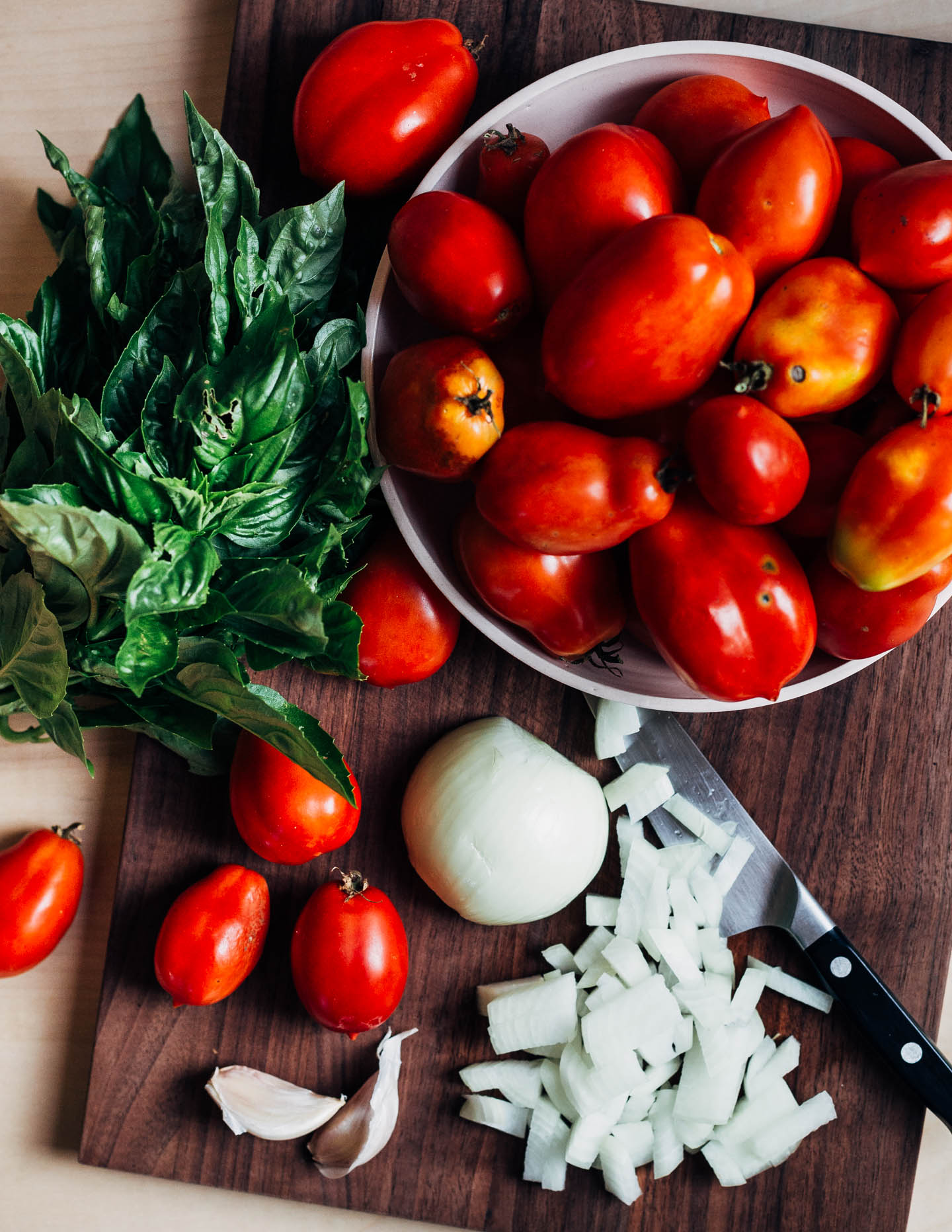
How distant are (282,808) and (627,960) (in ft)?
1.08

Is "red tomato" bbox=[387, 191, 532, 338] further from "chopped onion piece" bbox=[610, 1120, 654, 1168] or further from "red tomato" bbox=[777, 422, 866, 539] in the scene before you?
"chopped onion piece" bbox=[610, 1120, 654, 1168]

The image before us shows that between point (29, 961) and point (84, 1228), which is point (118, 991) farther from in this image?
point (84, 1228)

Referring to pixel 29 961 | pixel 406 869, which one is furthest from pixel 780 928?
pixel 29 961

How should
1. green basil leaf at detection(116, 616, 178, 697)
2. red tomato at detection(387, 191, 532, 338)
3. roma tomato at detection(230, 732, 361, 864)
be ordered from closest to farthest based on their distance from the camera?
1. green basil leaf at detection(116, 616, 178, 697)
2. red tomato at detection(387, 191, 532, 338)
3. roma tomato at detection(230, 732, 361, 864)

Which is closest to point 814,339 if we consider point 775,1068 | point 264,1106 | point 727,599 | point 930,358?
point 930,358

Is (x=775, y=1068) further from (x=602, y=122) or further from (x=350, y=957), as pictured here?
(x=602, y=122)

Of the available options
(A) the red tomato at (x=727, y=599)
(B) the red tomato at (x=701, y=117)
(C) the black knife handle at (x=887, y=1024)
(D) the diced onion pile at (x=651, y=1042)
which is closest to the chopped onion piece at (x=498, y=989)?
(D) the diced onion pile at (x=651, y=1042)

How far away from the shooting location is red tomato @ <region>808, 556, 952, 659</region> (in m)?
0.66

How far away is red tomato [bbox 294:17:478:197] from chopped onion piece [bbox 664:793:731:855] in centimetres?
57

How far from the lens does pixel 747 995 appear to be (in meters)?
0.86

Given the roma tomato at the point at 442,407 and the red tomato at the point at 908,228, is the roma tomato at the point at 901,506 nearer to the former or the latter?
the red tomato at the point at 908,228

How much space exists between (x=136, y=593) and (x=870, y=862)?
67 centimetres

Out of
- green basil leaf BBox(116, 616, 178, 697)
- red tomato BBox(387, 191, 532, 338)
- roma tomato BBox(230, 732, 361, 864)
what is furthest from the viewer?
roma tomato BBox(230, 732, 361, 864)

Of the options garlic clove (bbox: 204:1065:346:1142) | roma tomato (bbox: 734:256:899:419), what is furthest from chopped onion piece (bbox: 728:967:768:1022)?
roma tomato (bbox: 734:256:899:419)
